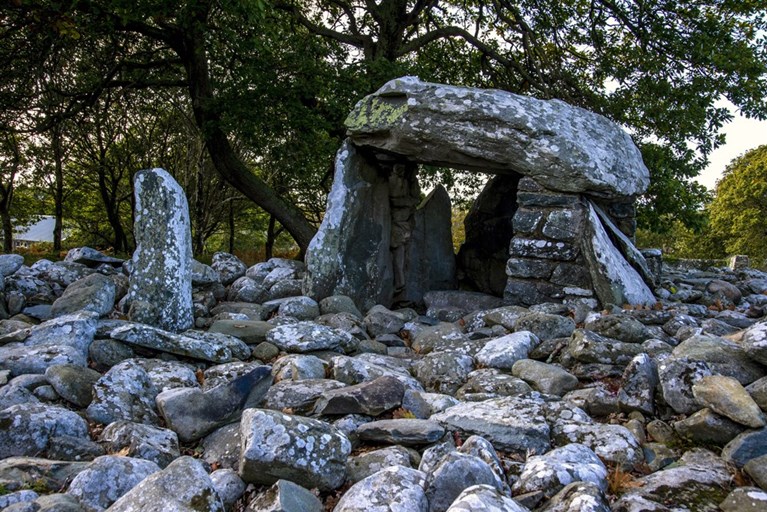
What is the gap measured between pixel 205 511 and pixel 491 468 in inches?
56.3

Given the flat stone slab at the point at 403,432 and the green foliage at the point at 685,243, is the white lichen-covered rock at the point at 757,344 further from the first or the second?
the green foliage at the point at 685,243

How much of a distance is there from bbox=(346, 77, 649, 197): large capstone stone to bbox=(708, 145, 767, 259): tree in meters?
25.1

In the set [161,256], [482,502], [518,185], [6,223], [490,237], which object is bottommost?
[482,502]

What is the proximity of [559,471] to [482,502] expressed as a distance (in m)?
0.79

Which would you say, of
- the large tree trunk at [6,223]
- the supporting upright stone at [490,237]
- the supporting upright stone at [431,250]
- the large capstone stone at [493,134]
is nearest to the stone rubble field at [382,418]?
the large capstone stone at [493,134]

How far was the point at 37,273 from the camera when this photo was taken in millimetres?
8492

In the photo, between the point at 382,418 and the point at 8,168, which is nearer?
the point at 382,418

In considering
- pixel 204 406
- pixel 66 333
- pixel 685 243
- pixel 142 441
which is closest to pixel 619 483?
pixel 204 406

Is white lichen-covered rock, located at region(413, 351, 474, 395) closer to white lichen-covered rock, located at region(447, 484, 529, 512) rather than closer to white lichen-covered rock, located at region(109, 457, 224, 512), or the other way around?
white lichen-covered rock, located at region(447, 484, 529, 512)

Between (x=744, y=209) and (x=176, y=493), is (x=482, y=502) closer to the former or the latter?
(x=176, y=493)

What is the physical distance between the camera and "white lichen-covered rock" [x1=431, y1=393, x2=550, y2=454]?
3.86 metres

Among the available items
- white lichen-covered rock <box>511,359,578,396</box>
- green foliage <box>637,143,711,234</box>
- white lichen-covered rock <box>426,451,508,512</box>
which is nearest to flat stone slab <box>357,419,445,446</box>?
white lichen-covered rock <box>426,451,508,512</box>

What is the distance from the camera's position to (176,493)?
2926 mm

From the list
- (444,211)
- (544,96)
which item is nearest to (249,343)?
(444,211)
